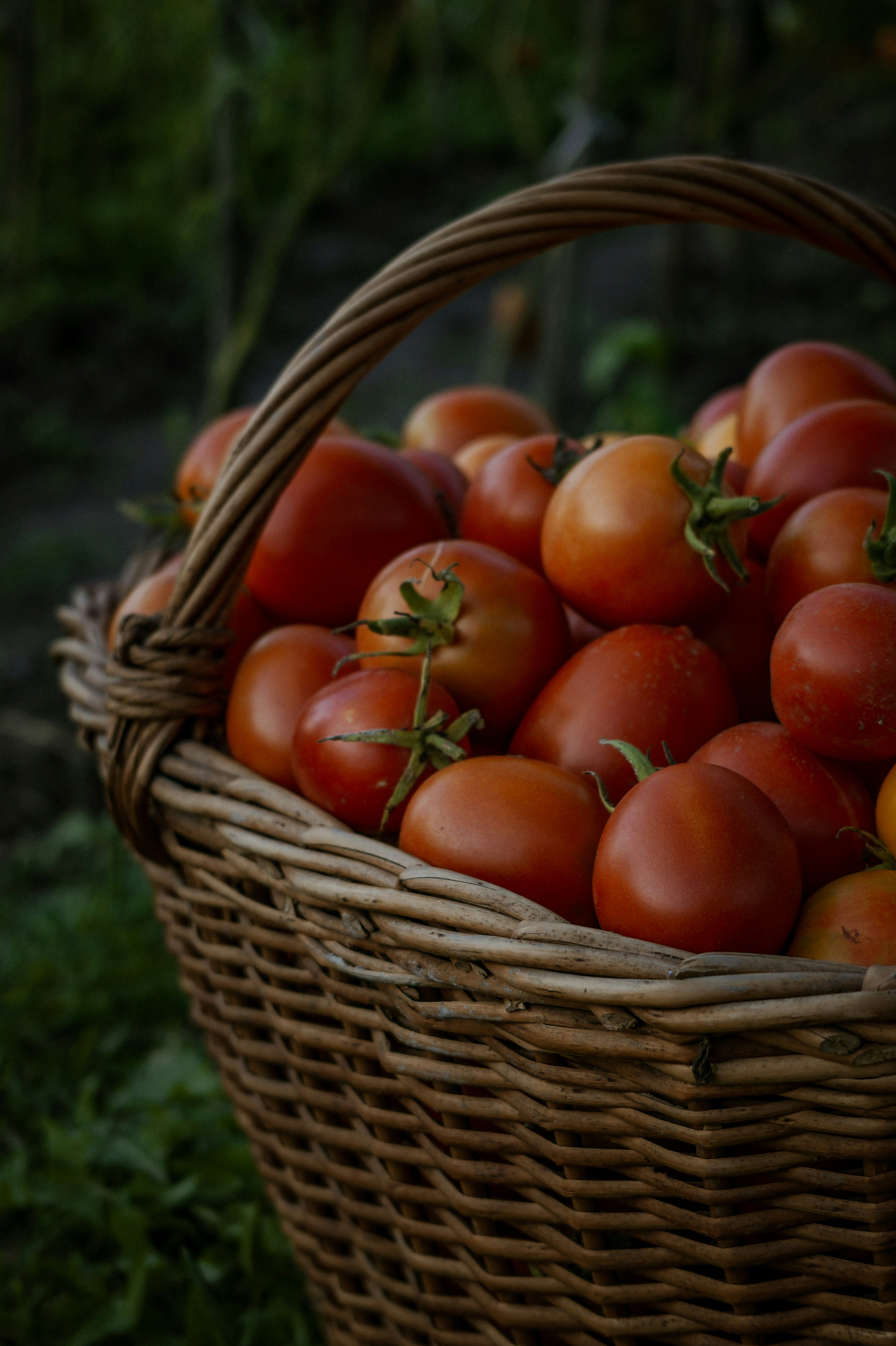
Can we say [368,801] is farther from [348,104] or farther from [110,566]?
[348,104]

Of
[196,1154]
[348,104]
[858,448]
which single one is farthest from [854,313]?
[196,1154]

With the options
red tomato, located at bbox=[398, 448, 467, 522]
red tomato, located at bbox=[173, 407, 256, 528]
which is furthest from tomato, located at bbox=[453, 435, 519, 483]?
red tomato, located at bbox=[173, 407, 256, 528]

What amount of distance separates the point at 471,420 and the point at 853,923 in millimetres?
978

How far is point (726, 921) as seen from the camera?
65 cm

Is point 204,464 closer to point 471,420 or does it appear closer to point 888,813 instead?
point 471,420

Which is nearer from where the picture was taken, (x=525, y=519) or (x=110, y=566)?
(x=525, y=519)

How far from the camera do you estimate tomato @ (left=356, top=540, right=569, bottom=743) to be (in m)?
0.90

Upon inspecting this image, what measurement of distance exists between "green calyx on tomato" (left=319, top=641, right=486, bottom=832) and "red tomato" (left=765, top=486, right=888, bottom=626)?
315 millimetres

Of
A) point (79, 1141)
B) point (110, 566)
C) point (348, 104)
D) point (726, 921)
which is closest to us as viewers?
point (726, 921)

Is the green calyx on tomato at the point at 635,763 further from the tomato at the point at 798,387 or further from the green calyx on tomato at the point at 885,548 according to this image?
the tomato at the point at 798,387

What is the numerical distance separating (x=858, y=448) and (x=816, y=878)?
0.44 metres

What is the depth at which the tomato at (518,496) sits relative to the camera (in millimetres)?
1039

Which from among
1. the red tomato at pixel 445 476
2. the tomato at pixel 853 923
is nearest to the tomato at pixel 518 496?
the red tomato at pixel 445 476

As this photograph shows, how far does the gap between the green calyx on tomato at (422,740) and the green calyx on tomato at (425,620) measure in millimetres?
50
